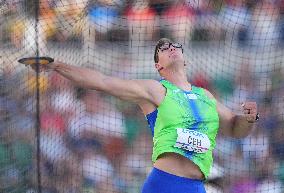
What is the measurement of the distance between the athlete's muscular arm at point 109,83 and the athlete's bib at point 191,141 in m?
0.24

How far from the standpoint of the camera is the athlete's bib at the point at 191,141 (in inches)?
134

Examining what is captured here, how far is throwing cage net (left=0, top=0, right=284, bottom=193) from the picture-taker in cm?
511

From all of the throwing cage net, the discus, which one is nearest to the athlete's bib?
the discus

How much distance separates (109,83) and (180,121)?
17.9 inches

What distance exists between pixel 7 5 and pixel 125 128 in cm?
150

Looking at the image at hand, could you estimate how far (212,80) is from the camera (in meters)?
5.47

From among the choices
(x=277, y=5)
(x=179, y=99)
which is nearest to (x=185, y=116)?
(x=179, y=99)

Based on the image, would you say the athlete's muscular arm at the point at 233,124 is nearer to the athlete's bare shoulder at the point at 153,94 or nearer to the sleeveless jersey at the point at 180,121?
the sleeveless jersey at the point at 180,121

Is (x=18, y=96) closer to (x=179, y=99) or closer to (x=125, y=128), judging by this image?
(x=125, y=128)

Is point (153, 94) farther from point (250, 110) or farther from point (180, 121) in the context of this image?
point (250, 110)

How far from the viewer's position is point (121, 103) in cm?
564

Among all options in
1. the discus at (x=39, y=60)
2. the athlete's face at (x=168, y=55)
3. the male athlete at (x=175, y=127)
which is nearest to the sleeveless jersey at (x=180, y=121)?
the male athlete at (x=175, y=127)

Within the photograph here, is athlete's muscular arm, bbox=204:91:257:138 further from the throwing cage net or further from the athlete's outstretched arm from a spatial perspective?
the throwing cage net

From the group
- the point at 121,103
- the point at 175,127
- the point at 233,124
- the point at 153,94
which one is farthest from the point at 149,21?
the point at 175,127
